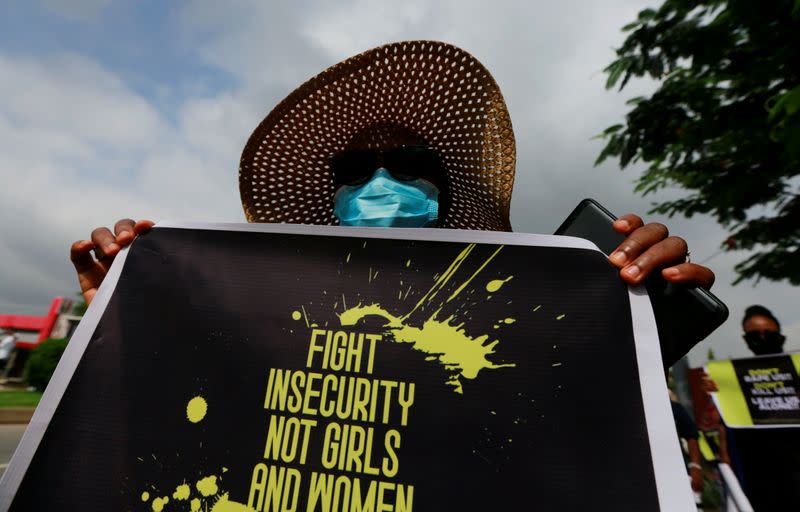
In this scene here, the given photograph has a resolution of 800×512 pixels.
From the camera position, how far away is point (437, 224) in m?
1.51

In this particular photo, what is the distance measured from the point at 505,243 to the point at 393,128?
85cm

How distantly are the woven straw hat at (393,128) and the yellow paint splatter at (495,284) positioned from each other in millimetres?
697

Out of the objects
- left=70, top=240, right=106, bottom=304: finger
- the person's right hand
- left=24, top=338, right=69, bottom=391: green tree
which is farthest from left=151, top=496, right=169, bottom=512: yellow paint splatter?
left=24, top=338, right=69, bottom=391: green tree

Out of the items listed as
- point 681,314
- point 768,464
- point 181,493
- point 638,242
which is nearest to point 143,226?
point 181,493

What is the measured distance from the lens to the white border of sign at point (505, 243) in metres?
0.64

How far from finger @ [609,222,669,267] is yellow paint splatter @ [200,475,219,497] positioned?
0.79 metres

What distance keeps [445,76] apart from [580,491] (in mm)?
1243

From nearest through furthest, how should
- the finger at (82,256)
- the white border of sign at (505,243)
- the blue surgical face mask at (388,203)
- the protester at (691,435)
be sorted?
the white border of sign at (505,243)
the finger at (82,256)
the blue surgical face mask at (388,203)
the protester at (691,435)

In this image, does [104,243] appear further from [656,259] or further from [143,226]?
[656,259]

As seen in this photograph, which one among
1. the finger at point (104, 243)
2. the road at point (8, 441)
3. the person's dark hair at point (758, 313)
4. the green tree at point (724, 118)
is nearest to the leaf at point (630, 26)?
the green tree at point (724, 118)

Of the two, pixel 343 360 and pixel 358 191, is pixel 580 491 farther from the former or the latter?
pixel 358 191

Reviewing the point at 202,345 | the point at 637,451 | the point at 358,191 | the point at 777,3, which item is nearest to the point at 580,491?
the point at 637,451

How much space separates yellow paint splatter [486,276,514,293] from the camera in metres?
0.78

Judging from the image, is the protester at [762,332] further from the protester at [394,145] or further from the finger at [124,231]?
the finger at [124,231]
